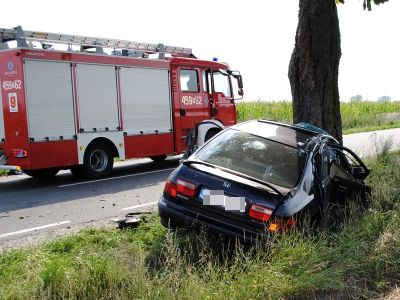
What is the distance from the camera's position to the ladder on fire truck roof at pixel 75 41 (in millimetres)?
10484

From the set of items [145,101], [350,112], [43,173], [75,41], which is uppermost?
[75,41]

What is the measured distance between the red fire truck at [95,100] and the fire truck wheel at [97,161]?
0.08 feet

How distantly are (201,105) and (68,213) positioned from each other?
22.9 ft

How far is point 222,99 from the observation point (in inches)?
585

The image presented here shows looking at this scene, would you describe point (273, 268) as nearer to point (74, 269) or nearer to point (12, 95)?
point (74, 269)

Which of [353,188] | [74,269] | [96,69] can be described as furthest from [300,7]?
[74,269]

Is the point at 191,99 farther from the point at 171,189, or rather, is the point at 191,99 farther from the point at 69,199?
the point at 171,189

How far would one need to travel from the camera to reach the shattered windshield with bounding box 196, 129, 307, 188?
5.38 metres

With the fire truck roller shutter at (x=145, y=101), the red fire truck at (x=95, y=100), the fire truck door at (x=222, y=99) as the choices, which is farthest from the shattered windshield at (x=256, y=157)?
the fire truck door at (x=222, y=99)

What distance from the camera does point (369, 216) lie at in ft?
19.0

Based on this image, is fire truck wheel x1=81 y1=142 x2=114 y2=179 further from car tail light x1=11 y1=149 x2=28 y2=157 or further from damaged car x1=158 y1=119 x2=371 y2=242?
damaged car x1=158 y1=119 x2=371 y2=242

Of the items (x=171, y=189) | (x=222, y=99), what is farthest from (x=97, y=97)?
(x=171, y=189)

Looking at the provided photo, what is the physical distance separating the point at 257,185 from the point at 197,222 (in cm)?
74

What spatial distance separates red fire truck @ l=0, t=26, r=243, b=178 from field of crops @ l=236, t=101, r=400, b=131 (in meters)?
10.9
